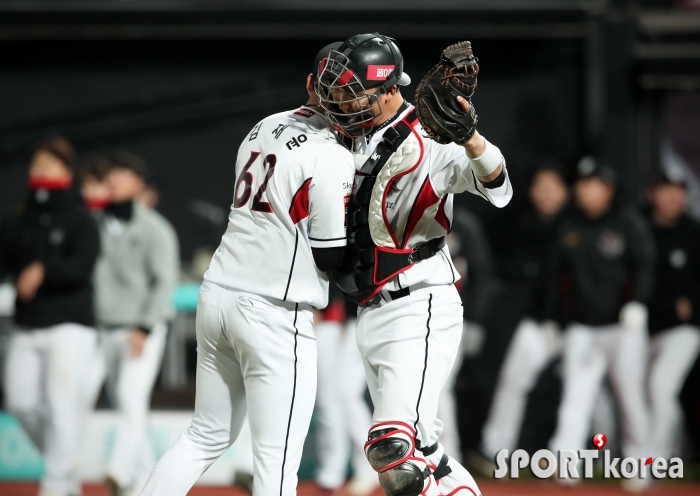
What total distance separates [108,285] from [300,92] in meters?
2.95

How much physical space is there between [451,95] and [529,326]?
4.02m

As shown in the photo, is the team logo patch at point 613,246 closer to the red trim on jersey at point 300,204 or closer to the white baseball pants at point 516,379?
the white baseball pants at point 516,379

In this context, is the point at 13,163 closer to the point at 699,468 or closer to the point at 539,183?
the point at 539,183

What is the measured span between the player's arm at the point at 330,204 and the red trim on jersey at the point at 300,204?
0.02 m

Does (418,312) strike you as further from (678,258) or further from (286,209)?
(678,258)

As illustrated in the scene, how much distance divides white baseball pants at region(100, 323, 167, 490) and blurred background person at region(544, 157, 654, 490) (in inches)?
101

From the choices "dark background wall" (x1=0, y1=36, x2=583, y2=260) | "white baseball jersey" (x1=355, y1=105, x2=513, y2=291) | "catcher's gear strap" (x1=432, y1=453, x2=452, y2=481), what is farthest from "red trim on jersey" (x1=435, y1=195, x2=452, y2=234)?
"dark background wall" (x1=0, y1=36, x2=583, y2=260)

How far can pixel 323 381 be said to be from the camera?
6152 mm

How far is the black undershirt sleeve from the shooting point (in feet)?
11.1

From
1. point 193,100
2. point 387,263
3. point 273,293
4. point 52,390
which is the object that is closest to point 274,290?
point 273,293

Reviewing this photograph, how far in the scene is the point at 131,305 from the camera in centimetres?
596

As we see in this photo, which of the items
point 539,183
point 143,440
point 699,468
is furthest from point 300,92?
point 699,468

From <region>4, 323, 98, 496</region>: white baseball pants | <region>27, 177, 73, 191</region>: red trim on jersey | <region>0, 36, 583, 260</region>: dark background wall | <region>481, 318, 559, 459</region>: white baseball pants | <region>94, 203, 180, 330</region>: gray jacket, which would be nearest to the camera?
<region>4, 323, 98, 496</region>: white baseball pants

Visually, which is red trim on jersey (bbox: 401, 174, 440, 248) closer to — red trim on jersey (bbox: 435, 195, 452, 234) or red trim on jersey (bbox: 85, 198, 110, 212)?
red trim on jersey (bbox: 435, 195, 452, 234)
